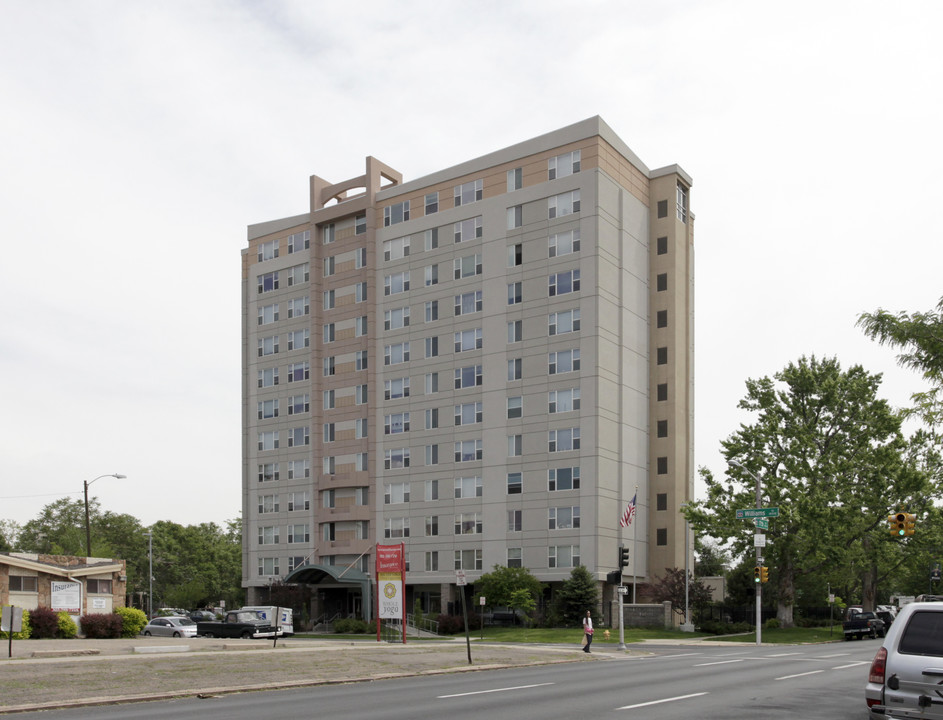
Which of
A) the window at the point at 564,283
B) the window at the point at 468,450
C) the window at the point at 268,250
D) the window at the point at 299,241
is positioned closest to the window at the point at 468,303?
the window at the point at 564,283

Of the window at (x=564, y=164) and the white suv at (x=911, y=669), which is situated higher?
the window at (x=564, y=164)

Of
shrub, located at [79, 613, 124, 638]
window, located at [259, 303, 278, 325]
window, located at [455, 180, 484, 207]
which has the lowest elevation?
shrub, located at [79, 613, 124, 638]

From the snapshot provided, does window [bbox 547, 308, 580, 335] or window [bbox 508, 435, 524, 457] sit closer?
window [bbox 547, 308, 580, 335]

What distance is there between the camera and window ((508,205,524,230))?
71.6 m

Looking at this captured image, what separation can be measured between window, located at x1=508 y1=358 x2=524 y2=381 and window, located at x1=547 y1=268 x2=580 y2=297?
531 centimetres

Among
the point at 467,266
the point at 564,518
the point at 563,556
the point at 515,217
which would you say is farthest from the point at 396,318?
the point at 563,556

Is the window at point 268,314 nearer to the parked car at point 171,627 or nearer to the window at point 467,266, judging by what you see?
the window at point 467,266

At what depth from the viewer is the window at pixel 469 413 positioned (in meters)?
72.0

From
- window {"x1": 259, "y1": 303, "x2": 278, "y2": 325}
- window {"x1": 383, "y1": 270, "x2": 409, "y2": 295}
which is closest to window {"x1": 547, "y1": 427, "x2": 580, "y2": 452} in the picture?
window {"x1": 383, "y1": 270, "x2": 409, "y2": 295}

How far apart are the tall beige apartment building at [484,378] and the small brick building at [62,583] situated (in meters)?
23.0

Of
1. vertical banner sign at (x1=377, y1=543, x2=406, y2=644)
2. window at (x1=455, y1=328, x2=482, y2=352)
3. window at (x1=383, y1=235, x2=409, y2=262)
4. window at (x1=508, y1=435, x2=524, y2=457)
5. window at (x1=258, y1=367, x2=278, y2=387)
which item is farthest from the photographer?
window at (x1=258, y1=367, x2=278, y2=387)

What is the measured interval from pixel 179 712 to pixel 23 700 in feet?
11.6

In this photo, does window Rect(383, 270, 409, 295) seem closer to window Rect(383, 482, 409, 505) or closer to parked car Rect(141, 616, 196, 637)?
window Rect(383, 482, 409, 505)

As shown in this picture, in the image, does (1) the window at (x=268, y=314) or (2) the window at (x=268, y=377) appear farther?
(1) the window at (x=268, y=314)
